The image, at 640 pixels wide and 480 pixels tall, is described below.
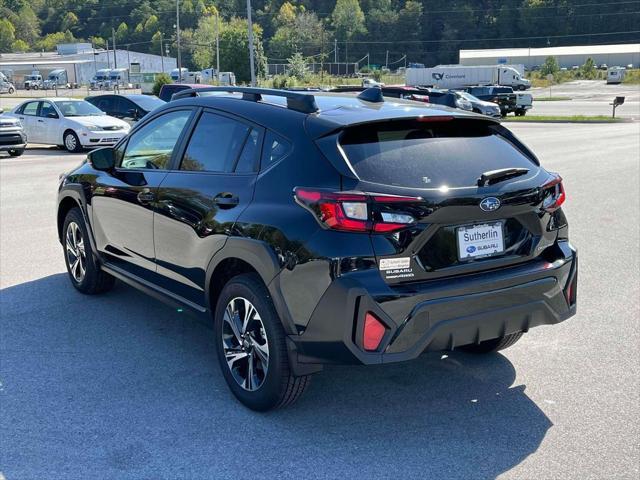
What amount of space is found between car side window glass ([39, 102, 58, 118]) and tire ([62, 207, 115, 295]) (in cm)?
1590

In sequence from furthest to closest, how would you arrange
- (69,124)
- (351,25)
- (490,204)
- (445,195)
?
(351,25) → (69,124) → (490,204) → (445,195)

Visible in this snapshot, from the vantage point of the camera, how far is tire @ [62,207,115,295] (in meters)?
6.15

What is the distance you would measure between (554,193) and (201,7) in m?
190

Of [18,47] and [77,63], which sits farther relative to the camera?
[18,47]

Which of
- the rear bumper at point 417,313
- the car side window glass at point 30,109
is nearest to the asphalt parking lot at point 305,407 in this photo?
the rear bumper at point 417,313

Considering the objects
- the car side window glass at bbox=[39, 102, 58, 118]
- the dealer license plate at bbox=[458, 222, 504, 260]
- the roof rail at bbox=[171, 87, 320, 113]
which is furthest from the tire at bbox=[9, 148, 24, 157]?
the dealer license plate at bbox=[458, 222, 504, 260]

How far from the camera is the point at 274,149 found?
408 cm

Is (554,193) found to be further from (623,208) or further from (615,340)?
(623,208)

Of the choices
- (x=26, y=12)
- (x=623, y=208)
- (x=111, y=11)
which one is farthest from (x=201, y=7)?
(x=623, y=208)

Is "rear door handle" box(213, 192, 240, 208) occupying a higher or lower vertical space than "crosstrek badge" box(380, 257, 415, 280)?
higher

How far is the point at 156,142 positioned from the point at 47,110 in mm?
17727

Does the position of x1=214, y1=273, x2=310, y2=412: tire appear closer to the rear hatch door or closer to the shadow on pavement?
the shadow on pavement

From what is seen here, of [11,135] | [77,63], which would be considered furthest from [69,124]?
[77,63]

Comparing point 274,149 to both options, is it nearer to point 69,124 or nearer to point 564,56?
point 69,124
